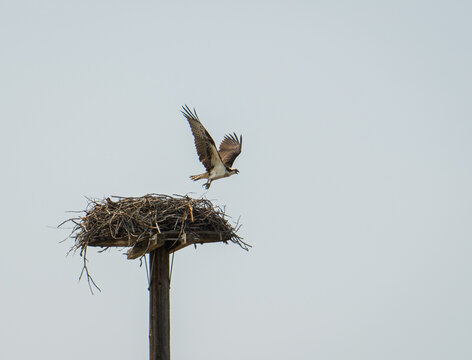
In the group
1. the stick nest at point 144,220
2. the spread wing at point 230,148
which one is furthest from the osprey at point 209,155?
the stick nest at point 144,220

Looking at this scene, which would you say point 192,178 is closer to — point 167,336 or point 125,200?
point 125,200

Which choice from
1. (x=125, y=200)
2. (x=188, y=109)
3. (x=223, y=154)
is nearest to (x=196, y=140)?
(x=188, y=109)

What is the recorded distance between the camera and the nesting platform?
6.14 metres

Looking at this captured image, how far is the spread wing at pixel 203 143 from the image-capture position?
9518 millimetres

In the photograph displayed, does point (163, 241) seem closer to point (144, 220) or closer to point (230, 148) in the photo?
point (144, 220)

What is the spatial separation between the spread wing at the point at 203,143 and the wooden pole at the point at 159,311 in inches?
147

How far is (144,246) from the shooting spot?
617 centimetres

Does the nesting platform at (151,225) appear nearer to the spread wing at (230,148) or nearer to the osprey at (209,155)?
the osprey at (209,155)

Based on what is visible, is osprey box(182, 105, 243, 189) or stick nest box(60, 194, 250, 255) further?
osprey box(182, 105, 243, 189)

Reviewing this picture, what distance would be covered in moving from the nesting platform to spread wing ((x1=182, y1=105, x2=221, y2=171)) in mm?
2751

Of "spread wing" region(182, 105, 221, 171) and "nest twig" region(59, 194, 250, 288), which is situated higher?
"spread wing" region(182, 105, 221, 171)

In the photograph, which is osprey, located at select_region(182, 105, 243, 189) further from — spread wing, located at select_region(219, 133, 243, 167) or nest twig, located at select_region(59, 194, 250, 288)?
nest twig, located at select_region(59, 194, 250, 288)

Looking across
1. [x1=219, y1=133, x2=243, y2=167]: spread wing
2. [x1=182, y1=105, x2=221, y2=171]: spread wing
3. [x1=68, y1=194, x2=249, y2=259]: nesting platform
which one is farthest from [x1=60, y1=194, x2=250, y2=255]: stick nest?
[x1=219, y1=133, x2=243, y2=167]: spread wing

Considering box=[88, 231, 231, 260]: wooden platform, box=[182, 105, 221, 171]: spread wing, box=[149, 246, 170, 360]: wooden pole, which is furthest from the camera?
box=[182, 105, 221, 171]: spread wing
